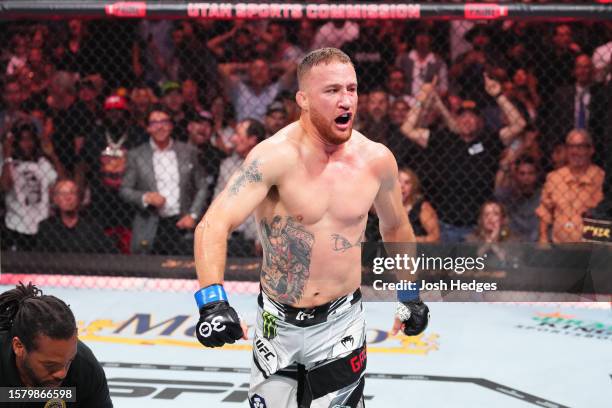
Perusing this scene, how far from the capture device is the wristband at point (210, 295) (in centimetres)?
215

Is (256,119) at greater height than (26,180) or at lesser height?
greater

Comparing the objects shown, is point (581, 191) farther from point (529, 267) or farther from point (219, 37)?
point (219, 37)

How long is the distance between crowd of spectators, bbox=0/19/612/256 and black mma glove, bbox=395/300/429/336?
2170mm

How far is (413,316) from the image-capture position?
268 cm

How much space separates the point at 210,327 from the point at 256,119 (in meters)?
3.30

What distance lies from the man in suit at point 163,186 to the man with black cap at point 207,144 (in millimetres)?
69

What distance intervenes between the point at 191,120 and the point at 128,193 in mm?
593

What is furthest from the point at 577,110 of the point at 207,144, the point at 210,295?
the point at 210,295

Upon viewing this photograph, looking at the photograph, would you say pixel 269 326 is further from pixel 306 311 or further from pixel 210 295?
pixel 210 295

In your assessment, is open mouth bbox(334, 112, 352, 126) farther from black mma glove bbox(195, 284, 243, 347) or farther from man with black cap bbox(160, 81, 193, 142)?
man with black cap bbox(160, 81, 193, 142)

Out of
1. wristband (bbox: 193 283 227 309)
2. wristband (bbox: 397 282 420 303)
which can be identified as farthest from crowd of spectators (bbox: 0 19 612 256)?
wristband (bbox: 193 283 227 309)

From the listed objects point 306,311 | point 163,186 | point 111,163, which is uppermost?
point 111,163

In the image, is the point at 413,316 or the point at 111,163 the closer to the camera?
A: the point at 413,316

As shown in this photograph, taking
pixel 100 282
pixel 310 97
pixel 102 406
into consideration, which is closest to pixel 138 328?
pixel 100 282
